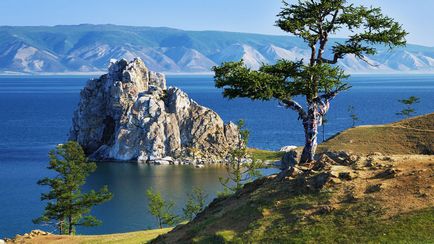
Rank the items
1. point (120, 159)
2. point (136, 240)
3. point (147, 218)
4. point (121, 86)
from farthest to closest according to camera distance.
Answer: point (121, 86), point (120, 159), point (147, 218), point (136, 240)

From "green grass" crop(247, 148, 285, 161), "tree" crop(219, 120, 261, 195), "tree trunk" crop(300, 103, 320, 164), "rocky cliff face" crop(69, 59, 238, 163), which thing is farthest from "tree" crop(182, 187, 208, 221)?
"rocky cliff face" crop(69, 59, 238, 163)

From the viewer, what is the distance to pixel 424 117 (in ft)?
329

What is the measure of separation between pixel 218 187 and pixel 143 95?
66986mm

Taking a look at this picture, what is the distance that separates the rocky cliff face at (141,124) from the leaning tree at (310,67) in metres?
133

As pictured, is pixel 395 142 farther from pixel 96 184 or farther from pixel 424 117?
pixel 96 184

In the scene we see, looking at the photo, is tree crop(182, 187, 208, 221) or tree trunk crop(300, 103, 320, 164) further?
tree crop(182, 187, 208, 221)

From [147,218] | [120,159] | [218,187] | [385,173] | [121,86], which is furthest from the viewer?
[121,86]

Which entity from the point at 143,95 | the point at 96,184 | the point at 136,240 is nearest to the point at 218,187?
the point at 96,184

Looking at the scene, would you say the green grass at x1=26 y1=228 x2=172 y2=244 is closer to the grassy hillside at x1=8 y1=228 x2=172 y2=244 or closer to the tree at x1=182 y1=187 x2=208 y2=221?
the grassy hillside at x1=8 y1=228 x2=172 y2=244

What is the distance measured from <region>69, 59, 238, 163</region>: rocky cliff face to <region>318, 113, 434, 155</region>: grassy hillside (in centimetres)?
7078

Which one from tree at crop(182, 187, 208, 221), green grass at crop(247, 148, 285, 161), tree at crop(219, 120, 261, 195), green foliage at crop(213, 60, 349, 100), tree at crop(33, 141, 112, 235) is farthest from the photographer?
green grass at crop(247, 148, 285, 161)

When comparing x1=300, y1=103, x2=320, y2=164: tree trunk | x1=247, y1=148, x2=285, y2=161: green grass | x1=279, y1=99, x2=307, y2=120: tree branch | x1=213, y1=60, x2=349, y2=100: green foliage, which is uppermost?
x1=213, y1=60, x2=349, y2=100: green foliage

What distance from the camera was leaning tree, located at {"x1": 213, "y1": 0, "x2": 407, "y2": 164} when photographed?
3603cm

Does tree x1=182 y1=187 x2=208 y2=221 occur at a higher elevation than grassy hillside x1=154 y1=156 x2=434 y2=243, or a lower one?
lower
